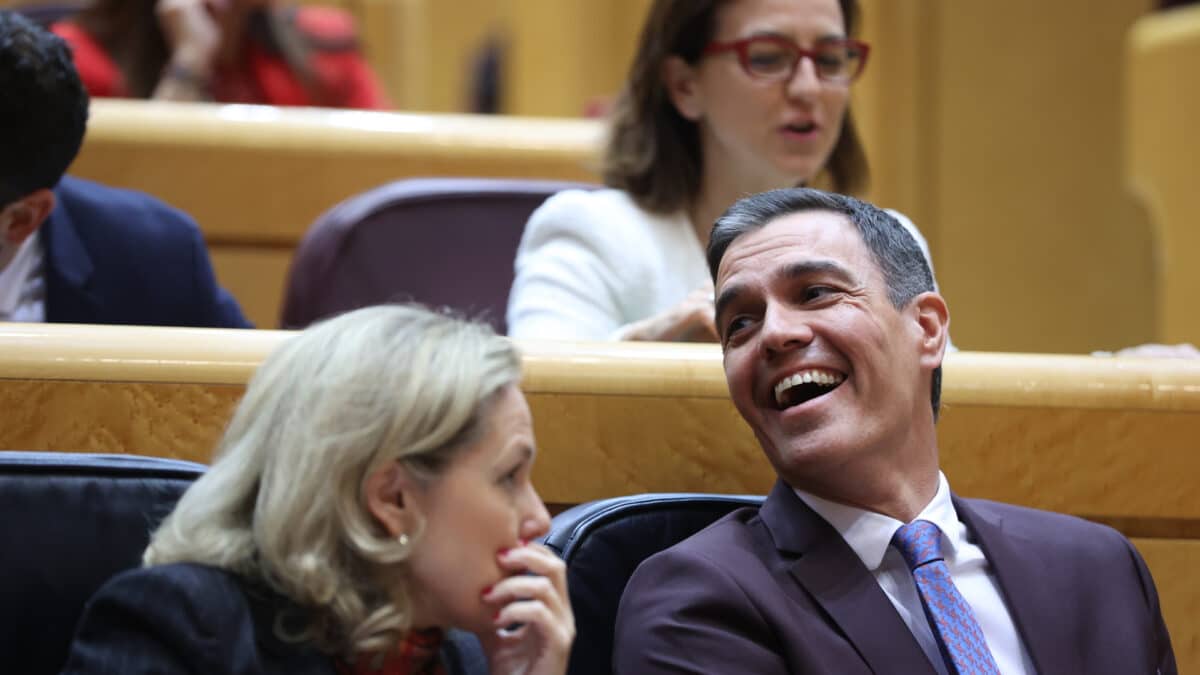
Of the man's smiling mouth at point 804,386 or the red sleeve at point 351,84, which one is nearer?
the man's smiling mouth at point 804,386

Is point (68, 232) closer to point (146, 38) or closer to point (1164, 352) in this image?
point (1164, 352)

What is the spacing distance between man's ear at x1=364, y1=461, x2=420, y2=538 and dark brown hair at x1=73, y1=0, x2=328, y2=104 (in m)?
1.67

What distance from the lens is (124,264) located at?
141cm

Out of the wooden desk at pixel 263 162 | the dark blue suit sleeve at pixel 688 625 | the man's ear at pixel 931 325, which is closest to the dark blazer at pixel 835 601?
the dark blue suit sleeve at pixel 688 625

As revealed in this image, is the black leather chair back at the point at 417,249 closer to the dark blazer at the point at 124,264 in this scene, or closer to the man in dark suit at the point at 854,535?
the dark blazer at the point at 124,264

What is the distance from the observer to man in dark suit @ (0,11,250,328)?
124cm

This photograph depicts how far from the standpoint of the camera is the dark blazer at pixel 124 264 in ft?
4.50

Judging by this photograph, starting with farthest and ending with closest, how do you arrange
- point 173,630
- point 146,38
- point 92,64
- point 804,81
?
1. point 146,38
2. point 92,64
3. point 804,81
4. point 173,630

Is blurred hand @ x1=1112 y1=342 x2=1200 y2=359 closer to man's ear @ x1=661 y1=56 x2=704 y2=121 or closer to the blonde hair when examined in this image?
man's ear @ x1=661 y1=56 x2=704 y2=121

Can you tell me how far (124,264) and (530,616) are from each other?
2.41ft

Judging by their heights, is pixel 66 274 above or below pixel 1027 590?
above

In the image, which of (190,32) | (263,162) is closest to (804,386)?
(263,162)

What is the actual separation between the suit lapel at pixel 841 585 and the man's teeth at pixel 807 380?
0.06m

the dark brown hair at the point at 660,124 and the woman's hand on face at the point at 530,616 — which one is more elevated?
the dark brown hair at the point at 660,124
